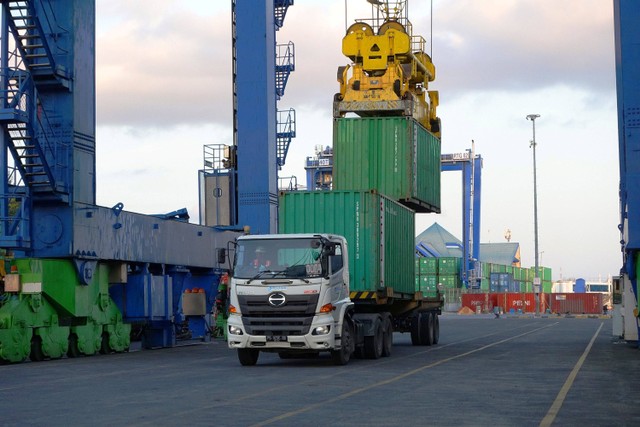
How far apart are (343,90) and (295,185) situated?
8.06m

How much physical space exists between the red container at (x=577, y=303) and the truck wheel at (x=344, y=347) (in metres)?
72.0

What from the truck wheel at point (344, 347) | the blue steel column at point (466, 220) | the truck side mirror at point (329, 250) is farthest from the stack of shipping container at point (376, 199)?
the blue steel column at point (466, 220)

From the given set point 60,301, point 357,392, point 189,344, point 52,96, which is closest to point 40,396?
point 357,392

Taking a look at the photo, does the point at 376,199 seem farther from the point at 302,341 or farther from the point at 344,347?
the point at 302,341

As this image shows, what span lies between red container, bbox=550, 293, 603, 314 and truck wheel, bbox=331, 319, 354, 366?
72.0 meters

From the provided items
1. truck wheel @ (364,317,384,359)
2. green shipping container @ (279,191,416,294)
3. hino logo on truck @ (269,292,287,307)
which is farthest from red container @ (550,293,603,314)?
hino logo on truck @ (269,292,287,307)

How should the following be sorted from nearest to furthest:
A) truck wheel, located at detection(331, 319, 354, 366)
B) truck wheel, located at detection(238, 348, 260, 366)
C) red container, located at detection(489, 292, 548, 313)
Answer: truck wheel, located at detection(331, 319, 354, 366) < truck wheel, located at detection(238, 348, 260, 366) < red container, located at detection(489, 292, 548, 313)

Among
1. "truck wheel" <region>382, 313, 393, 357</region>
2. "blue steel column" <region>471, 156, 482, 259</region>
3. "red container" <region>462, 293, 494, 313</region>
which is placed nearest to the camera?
"truck wheel" <region>382, 313, 393, 357</region>

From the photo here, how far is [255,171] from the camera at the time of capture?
125 feet

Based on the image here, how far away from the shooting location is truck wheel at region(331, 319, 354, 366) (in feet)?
71.3

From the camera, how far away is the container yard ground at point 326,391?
12312mm

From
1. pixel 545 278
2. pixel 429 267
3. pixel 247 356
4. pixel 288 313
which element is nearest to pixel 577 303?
pixel 429 267

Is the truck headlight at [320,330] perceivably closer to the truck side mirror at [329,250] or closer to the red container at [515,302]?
the truck side mirror at [329,250]

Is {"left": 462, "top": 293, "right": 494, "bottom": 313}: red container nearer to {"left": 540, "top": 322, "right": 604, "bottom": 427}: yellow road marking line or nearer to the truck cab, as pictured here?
{"left": 540, "top": 322, "right": 604, "bottom": 427}: yellow road marking line
